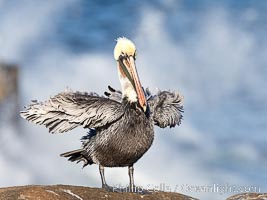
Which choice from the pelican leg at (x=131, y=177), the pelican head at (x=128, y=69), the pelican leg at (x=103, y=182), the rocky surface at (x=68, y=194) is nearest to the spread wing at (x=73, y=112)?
the pelican head at (x=128, y=69)

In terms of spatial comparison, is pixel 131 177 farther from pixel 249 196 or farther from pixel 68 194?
pixel 249 196

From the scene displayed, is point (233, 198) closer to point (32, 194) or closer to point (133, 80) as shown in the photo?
point (133, 80)

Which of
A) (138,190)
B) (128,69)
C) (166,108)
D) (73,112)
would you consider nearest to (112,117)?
(73,112)

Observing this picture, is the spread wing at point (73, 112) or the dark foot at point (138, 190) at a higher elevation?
the spread wing at point (73, 112)

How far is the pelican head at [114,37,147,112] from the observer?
1073cm

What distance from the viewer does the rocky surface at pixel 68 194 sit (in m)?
9.29

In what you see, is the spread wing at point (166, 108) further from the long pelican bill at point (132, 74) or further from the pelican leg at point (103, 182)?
the pelican leg at point (103, 182)

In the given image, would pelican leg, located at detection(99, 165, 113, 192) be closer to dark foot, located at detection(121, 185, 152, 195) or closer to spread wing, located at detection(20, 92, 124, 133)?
dark foot, located at detection(121, 185, 152, 195)

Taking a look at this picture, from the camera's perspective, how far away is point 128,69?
35.5 ft

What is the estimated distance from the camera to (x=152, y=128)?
10883 mm

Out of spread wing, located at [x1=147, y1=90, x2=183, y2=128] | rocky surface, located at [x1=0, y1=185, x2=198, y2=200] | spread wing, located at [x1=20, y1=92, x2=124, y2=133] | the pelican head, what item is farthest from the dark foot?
the pelican head

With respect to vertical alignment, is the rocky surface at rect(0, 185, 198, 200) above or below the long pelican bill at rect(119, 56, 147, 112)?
below

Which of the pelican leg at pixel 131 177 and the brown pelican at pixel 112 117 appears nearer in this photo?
the brown pelican at pixel 112 117

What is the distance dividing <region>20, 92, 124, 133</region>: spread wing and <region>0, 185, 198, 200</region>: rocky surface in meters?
1.08
